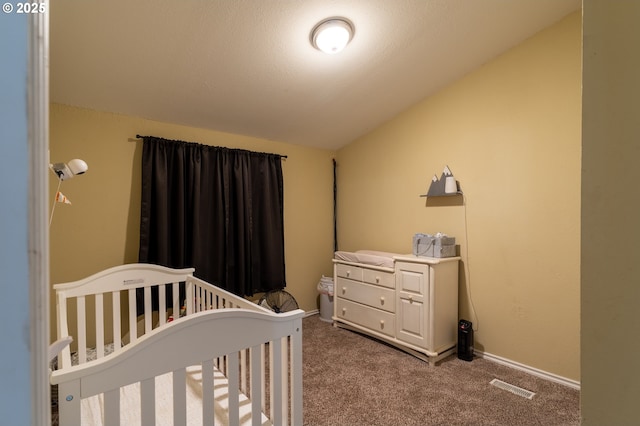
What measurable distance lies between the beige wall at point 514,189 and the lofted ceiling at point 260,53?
0.24 metres

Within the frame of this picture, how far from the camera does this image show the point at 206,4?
163 centimetres

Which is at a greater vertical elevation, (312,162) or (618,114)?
(312,162)

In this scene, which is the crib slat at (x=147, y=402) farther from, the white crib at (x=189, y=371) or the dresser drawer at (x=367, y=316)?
the dresser drawer at (x=367, y=316)

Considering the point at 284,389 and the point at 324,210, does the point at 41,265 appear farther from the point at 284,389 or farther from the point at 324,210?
the point at 324,210

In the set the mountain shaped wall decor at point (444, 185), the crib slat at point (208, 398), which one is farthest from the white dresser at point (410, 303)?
the crib slat at point (208, 398)

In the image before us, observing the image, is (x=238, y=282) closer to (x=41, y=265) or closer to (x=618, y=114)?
(x=41, y=265)

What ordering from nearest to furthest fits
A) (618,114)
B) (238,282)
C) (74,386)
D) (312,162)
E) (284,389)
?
1. (618,114)
2. (74,386)
3. (284,389)
4. (238,282)
5. (312,162)

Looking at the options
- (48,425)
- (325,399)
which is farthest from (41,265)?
(325,399)

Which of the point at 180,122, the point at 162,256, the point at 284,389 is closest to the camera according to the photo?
the point at 284,389

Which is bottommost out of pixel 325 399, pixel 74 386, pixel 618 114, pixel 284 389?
pixel 325 399

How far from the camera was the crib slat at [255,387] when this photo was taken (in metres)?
1.09

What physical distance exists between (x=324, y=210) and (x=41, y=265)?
3471mm

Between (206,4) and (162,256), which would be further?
(162,256)

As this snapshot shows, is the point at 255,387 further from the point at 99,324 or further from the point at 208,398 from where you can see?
the point at 99,324
